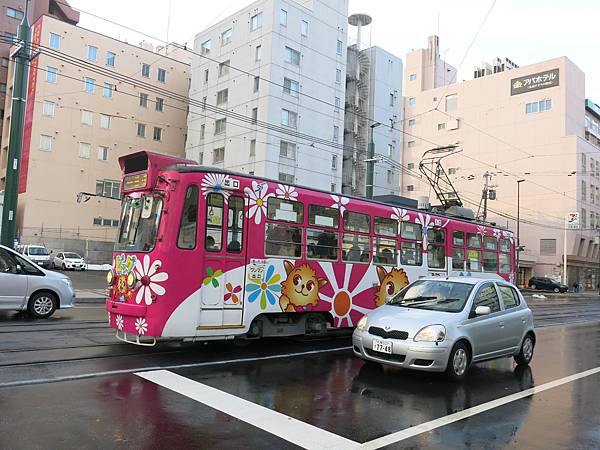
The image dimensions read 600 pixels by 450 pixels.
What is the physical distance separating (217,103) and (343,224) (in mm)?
Answer: 37812

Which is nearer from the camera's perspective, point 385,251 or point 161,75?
point 385,251

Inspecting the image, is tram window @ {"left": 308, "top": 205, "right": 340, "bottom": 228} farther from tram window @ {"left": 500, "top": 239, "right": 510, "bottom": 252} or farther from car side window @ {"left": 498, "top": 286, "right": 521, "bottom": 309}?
tram window @ {"left": 500, "top": 239, "right": 510, "bottom": 252}

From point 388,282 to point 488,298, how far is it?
3540mm

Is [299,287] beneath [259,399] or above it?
above

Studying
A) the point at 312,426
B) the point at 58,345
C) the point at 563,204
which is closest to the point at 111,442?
the point at 312,426

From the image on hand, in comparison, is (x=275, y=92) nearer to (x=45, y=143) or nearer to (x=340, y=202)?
(x=45, y=143)

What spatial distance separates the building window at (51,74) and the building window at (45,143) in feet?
15.2

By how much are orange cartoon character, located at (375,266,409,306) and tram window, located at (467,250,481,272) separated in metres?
3.16

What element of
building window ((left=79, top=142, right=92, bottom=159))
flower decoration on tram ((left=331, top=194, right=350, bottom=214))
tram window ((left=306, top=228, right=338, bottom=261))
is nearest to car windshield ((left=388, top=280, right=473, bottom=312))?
tram window ((left=306, top=228, right=338, bottom=261))

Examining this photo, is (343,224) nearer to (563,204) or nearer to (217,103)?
(217,103)

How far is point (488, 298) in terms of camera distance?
8.70 meters

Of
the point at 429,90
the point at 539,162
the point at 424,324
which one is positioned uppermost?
the point at 429,90

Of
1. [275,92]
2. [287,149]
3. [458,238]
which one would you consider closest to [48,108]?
[275,92]

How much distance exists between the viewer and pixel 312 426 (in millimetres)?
5430
